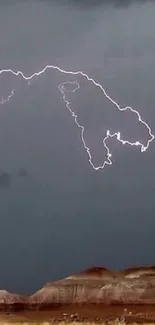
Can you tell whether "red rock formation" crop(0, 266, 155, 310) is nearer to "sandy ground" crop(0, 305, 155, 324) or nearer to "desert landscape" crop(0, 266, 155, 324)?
"desert landscape" crop(0, 266, 155, 324)

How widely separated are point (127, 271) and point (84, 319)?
64.3 metres

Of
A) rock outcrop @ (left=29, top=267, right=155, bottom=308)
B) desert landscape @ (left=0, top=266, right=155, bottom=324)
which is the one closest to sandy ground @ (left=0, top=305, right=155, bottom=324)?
desert landscape @ (left=0, top=266, right=155, bottom=324)

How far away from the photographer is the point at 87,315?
151375 millimetres

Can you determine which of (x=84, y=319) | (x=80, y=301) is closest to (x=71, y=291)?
(x=80, y=301)

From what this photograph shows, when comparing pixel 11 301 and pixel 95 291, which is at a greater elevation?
pixel 95 291

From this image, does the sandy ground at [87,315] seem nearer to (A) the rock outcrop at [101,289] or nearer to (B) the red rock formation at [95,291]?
(B) the red rock formation at [95,291]

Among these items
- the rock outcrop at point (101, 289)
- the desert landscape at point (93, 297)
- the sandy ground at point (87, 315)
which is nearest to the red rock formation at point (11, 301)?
the desert landscape at point (93, 297)

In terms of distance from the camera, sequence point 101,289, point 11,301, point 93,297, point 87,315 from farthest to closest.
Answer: point 101,289 → point 93,297 → point 11,301 → point 87,315

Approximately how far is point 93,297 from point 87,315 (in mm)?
33344

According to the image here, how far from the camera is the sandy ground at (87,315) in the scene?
131375 millimetres

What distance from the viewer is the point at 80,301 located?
183250 millimetres

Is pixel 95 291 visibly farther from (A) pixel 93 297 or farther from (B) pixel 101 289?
(A) pixel 93 297

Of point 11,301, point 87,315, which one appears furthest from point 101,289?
point 87,315

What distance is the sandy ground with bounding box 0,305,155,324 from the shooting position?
431 feet
